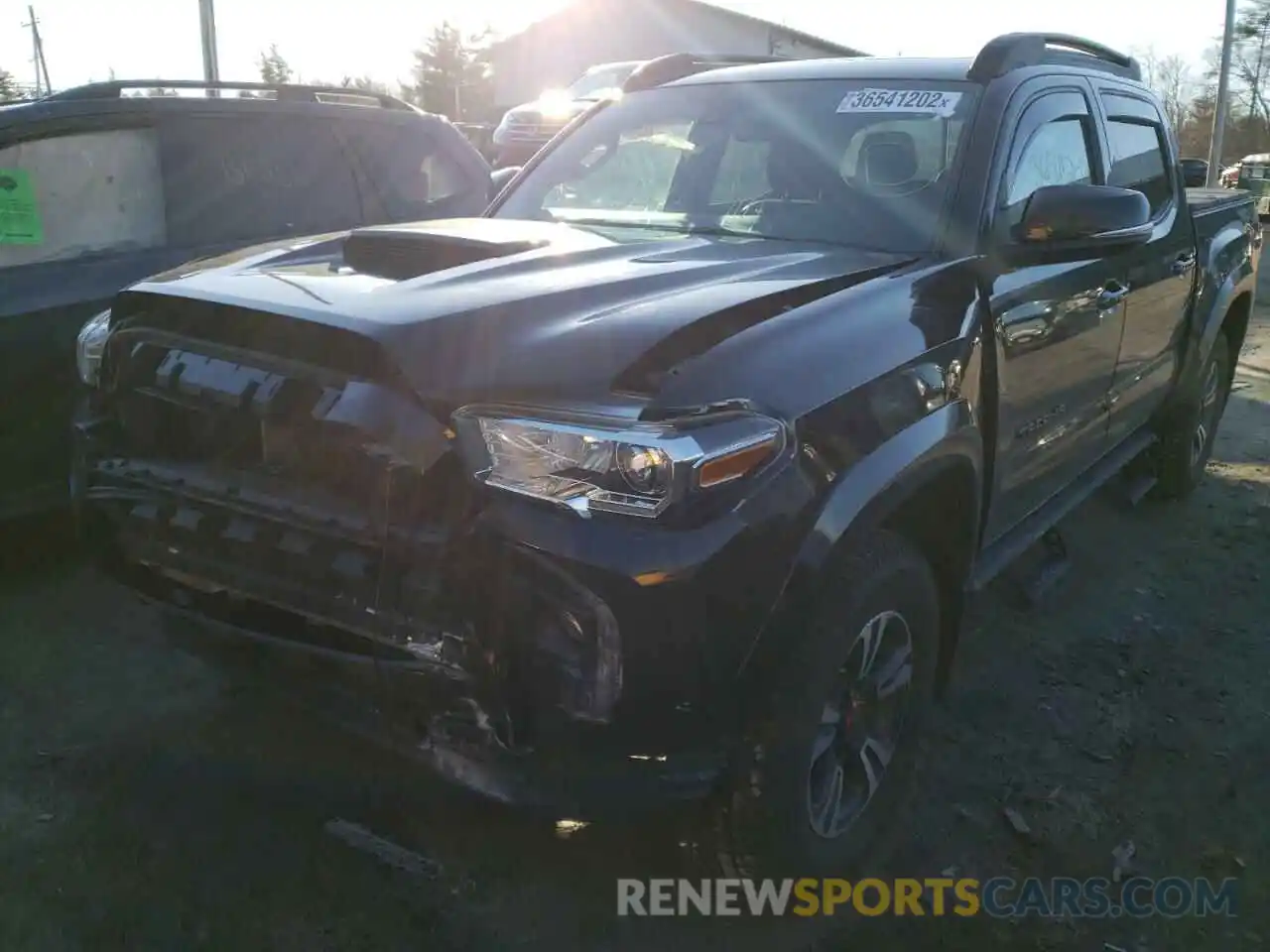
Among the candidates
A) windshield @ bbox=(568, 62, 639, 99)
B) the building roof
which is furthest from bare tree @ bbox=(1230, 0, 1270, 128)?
windshield @ bbox=(568, 62, 639, 99)

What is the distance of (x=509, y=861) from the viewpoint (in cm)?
271

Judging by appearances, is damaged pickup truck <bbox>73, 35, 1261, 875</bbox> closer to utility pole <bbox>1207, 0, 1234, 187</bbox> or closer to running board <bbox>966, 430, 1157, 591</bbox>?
running board <bbox>966, 430, 1157, 591</bbox>

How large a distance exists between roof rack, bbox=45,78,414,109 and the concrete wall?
36377 mm

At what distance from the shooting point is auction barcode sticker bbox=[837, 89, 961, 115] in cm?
324

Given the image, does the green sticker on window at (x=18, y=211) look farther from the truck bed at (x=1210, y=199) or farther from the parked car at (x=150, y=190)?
the truck bed at (x=1210, y=199)

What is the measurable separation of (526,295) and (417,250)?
0.57m

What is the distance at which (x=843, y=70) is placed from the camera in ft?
11.7

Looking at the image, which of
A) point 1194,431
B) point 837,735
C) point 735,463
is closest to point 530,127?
point 1194,431

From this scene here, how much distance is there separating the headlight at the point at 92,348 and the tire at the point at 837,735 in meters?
1.81

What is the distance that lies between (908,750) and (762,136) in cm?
187

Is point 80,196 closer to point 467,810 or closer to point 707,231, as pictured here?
point 707,231

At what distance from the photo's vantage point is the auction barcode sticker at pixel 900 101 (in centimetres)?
324

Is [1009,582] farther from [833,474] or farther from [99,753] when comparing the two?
[99,753]

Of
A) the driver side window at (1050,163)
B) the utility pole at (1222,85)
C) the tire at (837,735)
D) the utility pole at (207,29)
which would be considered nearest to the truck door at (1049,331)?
the driver side window at (1050,163)
